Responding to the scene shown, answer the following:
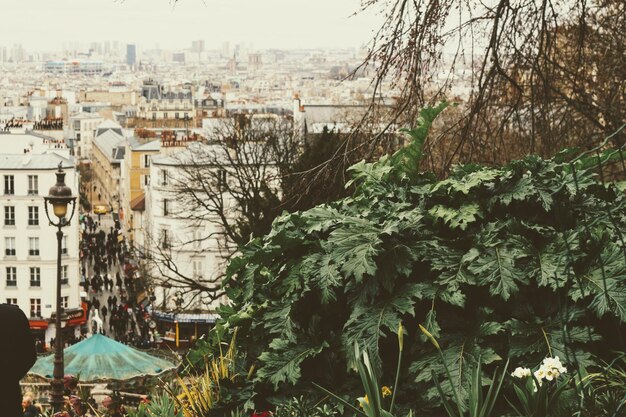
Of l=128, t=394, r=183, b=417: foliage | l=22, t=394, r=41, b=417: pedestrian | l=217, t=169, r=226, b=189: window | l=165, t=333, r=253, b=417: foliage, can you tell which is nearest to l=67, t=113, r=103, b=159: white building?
l=217, t=169, r=226, b=189: window

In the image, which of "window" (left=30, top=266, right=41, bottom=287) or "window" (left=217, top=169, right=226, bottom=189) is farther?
"window" (left=30, top=266, right=41, bottom=287)

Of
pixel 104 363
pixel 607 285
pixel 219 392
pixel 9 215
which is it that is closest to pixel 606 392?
pixel 607 285

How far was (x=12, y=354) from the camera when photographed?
3002mm

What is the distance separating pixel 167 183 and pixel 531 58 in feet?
157

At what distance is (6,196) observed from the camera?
6216 cm

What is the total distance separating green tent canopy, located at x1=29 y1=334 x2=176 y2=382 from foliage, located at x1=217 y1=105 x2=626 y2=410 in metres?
11.6

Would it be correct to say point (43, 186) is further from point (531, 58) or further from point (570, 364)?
point (570, 364)

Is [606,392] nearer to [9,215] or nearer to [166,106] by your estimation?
[9,215]

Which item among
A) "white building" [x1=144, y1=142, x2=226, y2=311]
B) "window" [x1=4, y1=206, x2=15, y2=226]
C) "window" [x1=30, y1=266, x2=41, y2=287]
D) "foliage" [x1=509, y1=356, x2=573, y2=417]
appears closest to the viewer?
"foliage" [x1=509, y1=356, x2=573, y2=417]

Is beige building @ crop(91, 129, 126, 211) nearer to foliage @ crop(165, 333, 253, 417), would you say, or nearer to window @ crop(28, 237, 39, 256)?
window @ crop(28, 237, 39, 256)

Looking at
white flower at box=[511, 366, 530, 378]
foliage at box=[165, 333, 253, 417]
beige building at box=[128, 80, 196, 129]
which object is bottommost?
beige building at box=[128, 80, 196, 129]

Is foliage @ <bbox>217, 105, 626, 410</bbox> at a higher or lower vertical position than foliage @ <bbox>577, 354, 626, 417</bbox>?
higher

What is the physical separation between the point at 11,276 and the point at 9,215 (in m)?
3.21

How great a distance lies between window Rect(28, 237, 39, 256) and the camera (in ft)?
202
